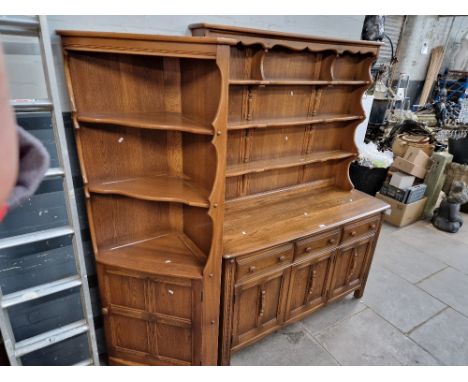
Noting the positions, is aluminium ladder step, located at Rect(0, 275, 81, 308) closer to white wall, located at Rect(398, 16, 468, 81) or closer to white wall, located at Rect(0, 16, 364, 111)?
white wall, located at Rect(0, 16, 364, 111)

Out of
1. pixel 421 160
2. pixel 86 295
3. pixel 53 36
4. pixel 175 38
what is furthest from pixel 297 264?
pixel 421 160

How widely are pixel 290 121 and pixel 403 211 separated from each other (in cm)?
275

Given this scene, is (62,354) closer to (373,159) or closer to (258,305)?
(258,305)

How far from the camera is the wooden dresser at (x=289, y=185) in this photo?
1811 mm

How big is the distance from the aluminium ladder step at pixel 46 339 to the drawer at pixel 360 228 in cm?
176

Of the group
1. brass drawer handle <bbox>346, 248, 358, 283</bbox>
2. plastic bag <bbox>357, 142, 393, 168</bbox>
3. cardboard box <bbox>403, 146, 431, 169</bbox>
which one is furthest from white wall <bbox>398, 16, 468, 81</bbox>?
brass drawer handle <bbox>346, 248, 358, 283</bbox>

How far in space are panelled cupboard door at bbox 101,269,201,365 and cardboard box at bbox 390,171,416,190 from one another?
330cm

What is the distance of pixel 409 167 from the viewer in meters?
3.99

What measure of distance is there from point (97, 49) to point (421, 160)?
412cm

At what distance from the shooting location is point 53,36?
4.47 feet

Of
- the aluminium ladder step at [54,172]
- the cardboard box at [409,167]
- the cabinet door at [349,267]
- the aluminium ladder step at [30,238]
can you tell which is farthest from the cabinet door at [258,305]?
the cardboard box at [409,167]

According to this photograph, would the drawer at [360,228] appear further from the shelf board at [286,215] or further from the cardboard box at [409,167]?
the cardboard box at [409,167]

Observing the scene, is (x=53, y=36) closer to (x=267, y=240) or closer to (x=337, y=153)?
(x=267, y=240)

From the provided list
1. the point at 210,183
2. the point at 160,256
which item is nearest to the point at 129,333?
the point at 160,256
